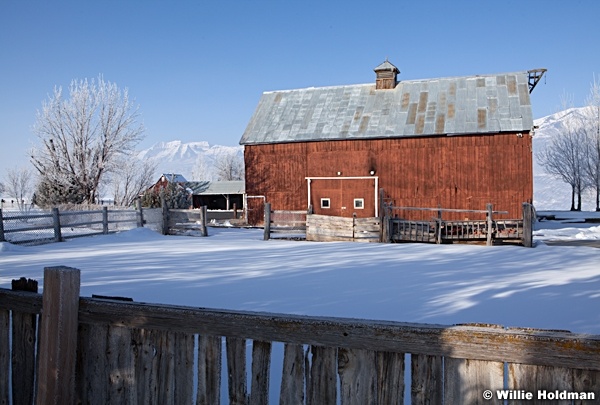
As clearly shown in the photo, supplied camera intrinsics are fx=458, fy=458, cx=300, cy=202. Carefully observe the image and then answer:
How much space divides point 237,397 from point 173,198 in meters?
34.7

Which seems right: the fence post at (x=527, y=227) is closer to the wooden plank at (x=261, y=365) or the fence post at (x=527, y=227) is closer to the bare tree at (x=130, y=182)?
the wooden plank at (x=261, y=365)

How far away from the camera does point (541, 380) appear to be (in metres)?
1.95

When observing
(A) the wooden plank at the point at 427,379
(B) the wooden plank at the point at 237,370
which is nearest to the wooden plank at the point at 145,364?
(B) the wooden plank at the point at 237,370

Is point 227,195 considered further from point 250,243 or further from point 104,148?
point 250,243

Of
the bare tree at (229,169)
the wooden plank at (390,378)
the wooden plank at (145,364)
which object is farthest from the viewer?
the bare tree at (229,169)

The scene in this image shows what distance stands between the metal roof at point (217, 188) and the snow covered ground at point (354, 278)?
30630mm

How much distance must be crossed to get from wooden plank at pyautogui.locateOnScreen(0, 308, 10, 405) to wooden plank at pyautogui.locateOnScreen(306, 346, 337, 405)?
6.61 feet

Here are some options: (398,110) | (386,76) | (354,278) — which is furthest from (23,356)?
(386,76)

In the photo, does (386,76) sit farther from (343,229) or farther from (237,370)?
(237,370)

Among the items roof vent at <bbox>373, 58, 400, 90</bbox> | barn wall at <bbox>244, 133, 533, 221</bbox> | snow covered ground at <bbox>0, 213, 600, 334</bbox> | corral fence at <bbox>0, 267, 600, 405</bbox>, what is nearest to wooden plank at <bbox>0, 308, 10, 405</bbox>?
corral fence at <bbox>0, 267, 600, 405</bbox>

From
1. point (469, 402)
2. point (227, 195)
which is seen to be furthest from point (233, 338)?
point (227, 195)

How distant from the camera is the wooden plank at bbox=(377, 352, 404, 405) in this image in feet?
7.08

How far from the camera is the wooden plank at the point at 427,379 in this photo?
2.11 meters

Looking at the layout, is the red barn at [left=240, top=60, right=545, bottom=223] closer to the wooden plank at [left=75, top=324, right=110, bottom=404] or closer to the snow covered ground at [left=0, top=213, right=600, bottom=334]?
the snow covered ground at [left=0, top=213, right=600, bottom=334]
